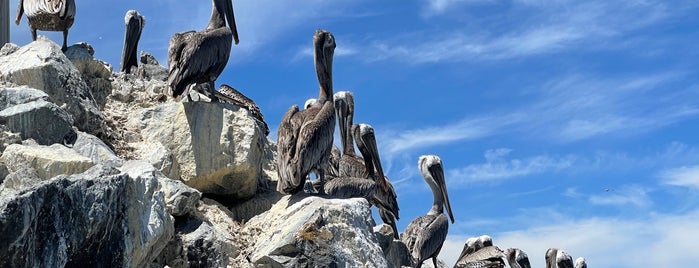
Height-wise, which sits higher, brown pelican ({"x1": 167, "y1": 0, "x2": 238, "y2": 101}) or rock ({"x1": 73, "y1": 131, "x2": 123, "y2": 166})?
brown pelican ({"x1": 167, "y1": 0, "x2": 238, "y2": 101})

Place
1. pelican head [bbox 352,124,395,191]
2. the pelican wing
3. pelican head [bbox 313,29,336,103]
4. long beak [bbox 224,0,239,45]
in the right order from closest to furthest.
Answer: pelican head [bbox 313,29,336,103]
long beak [bbox 224,0,239,45]
the pelican wing
pelican head [bbox 352,124,395,191]

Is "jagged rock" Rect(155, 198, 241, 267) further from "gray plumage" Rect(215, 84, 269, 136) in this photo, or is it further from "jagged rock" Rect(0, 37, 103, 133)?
"gray plumage" Rect(215, 84, 269, 136)

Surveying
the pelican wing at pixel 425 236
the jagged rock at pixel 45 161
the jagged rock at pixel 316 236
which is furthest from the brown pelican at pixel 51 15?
the jagged rock at pixel 316 236

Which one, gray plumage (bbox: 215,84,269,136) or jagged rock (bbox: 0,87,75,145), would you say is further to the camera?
gray plumage (bbox: 215,84,269,136)

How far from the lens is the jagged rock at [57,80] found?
33.2 feet

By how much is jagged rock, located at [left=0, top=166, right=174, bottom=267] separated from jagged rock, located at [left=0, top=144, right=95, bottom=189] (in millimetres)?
720

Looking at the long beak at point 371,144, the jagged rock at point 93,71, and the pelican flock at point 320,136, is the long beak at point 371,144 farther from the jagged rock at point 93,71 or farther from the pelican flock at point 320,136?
the jagged rock at point 93,71

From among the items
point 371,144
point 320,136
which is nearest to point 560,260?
point 371,144

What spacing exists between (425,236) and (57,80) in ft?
16.9

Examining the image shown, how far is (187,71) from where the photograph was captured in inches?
420

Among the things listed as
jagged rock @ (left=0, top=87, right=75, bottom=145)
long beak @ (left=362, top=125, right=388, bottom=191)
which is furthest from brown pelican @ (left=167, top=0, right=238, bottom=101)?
long beak @ (left=362, top=125, right=388, bottom=191)

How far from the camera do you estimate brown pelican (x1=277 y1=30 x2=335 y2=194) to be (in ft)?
32.2

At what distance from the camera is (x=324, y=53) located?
443 inches

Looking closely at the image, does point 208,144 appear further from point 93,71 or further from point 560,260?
point 560,260
